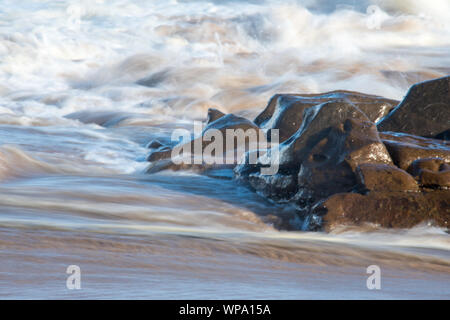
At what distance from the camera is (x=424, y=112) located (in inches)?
218

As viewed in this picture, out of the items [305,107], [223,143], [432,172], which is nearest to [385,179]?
[432,172]

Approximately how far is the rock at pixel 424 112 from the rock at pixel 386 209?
1.43 m

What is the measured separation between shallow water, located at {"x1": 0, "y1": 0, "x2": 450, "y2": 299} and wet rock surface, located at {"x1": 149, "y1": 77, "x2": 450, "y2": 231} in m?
0.15

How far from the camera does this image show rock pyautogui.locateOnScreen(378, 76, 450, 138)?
5.46 m

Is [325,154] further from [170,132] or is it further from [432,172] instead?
[170,132]

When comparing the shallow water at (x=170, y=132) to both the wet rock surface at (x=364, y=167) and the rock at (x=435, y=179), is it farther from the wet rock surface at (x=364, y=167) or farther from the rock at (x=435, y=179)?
the rock at (x=435, y=179)

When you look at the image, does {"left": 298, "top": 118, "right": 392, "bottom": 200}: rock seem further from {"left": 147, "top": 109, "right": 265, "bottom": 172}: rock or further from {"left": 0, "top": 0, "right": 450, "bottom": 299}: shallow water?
{"left": 147, "top": 109, "right": 265, "bottom": 172}: rock

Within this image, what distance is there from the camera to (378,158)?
4430 mm

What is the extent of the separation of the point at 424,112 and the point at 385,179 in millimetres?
1582

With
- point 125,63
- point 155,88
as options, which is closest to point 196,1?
point 125,63

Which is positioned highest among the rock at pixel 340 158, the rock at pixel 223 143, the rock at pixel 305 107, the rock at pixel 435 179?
the rock at pixel 305 107

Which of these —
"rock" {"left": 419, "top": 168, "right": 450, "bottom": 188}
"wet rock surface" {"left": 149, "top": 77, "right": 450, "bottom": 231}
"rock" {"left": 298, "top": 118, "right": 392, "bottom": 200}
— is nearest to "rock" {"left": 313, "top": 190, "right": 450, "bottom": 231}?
"wet rock surface" {"left": 149, "top": 77, "right": 450, "bottom": 231}

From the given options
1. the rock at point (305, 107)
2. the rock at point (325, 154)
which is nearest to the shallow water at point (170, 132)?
the rock at point (325, 154)

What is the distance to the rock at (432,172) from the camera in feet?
14.0
